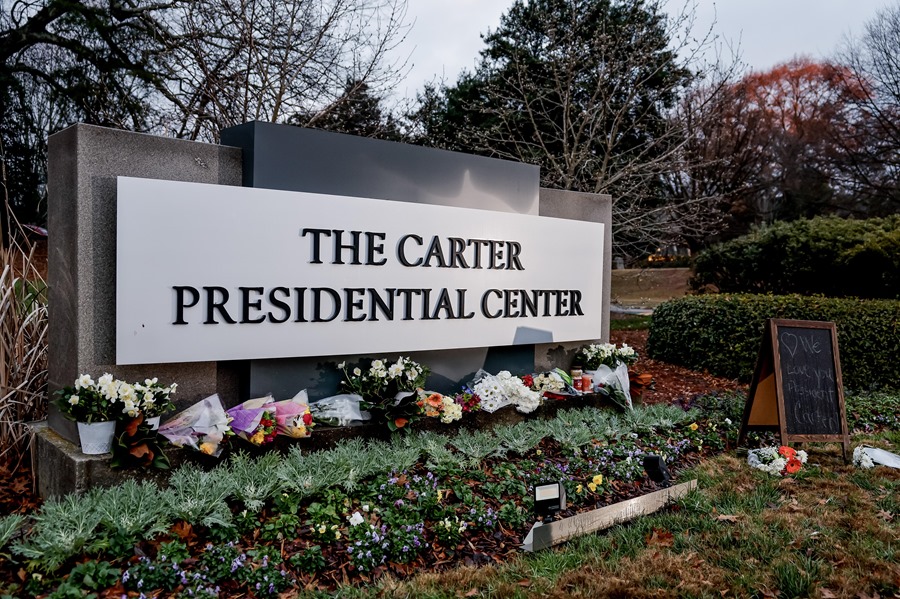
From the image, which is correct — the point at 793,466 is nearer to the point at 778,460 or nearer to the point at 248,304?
the point at 778,460

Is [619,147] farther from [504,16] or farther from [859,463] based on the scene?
[859,463]

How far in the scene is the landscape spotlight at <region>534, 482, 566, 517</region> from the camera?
125 inches

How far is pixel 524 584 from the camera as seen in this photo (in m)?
2.71

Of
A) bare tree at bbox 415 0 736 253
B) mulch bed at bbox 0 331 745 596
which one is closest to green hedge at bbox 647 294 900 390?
bare tree at bbox 415 0 736 253

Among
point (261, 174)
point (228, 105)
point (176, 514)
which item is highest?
point (228, 105)

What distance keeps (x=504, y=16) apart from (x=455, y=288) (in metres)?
11.6

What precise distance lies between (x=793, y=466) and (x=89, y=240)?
4.84 m

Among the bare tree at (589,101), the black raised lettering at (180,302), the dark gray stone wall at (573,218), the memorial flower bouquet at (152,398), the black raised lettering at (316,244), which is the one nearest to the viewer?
the memorial flower bouquet at (152,398)

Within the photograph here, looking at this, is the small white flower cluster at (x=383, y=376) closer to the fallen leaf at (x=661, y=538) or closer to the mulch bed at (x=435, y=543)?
the mulch bed at (x=435, y=543)

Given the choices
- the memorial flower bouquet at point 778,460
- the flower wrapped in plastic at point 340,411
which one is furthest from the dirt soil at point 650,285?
the flower wrapped in plastic at point 340,411

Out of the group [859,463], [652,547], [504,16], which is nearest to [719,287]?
[504,16]

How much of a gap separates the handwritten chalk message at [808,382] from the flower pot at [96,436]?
15.3 feet

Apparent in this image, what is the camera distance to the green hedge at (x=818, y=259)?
28.8ft

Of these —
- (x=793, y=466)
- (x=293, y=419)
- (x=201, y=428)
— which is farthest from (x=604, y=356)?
(x=201, y=428)
